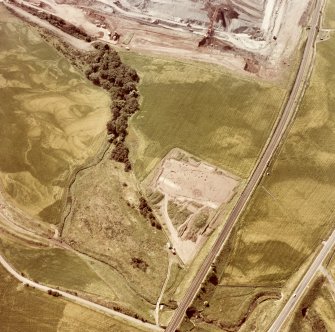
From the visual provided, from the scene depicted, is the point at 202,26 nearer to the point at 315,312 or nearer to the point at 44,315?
the point at 315,312

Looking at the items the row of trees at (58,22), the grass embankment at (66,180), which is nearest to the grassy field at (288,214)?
the grass embankment at (66,180)

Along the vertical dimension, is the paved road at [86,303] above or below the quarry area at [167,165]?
below

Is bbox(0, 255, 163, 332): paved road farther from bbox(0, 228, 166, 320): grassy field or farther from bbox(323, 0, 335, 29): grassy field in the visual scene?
bbox(323, 0, 335, 29): grassy field

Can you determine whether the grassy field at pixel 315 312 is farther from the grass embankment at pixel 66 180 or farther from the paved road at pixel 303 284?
the grass embankment at pixel 66 180

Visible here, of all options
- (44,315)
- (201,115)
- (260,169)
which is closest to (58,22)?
(201,115)

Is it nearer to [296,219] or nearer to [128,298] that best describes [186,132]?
[296,219]

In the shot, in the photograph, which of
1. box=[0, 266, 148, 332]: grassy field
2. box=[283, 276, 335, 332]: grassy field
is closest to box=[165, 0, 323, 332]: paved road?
box=[0, 266, 148, 332]: grassy field

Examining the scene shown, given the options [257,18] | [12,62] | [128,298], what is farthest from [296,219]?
[12,62]
